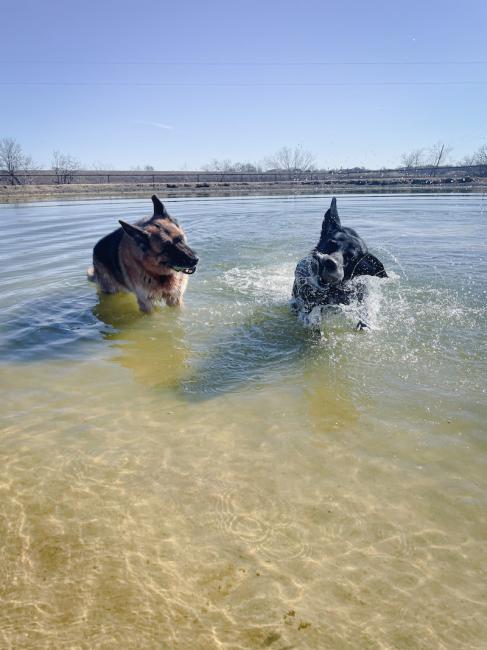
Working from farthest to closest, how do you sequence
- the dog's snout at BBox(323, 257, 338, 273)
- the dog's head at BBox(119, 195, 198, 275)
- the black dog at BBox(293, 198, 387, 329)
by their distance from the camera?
the dog's head at BBox(119, 195, 198, 275)
the black dog at BBox(293, 198, 387, 329)
the dog's snout at BBox(323, 257, 338, 273)

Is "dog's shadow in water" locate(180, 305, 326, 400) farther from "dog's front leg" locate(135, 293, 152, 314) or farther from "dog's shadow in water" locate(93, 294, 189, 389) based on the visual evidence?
"dog's front leg" locate(135, 293, 152, 314)

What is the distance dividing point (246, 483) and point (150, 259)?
17.3ft

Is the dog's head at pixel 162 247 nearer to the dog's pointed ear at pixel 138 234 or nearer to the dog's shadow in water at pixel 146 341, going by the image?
the dog's pointed ear at pixel 138 234

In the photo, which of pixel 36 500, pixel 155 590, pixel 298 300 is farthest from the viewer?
pixel 298 300

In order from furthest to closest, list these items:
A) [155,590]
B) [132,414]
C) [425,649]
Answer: [132,414]
[155,590]
[425,649]

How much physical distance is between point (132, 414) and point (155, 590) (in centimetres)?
226

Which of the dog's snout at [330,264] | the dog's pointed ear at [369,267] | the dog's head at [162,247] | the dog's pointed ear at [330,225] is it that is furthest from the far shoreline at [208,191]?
the dog's snout at [330,264]

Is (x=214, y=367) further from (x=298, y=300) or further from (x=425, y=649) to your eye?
(x=425, y=649)

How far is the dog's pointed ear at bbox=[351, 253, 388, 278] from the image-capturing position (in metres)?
6.96

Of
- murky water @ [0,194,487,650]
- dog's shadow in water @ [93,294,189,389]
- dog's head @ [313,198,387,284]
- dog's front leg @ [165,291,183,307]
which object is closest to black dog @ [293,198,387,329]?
dog's head @ [313,198,387,284]

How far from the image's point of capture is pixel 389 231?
18172mm

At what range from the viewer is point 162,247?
24.6ft

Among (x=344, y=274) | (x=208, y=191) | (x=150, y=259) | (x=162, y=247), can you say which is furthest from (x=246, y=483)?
(x=208, y=191)

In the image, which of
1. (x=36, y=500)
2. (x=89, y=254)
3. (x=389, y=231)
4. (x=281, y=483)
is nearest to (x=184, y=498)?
(x=281, y=483)
